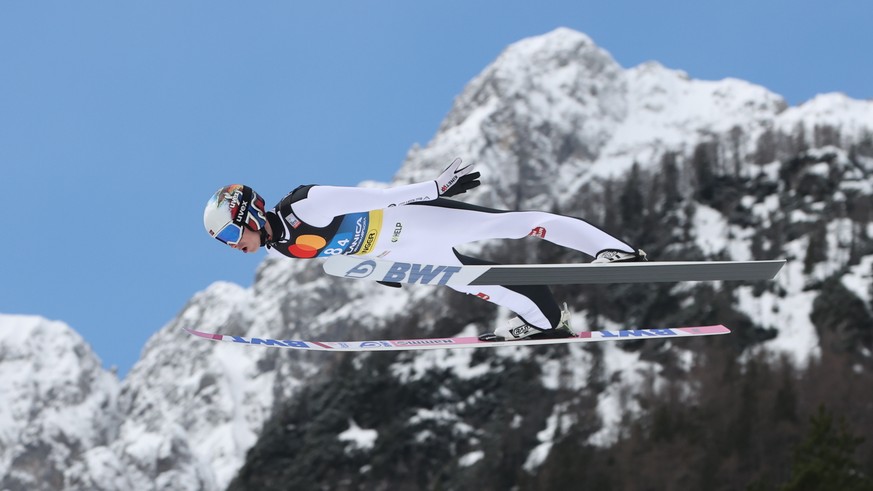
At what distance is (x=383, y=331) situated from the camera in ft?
349

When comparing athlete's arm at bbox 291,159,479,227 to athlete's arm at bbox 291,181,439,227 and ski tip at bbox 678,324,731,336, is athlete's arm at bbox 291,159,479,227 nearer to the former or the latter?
athlete's arm at bbox 291,181,439,227

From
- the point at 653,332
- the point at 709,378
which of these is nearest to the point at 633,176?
the point at 709,378

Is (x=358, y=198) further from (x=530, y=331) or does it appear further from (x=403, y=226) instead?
(x=530, y=331)

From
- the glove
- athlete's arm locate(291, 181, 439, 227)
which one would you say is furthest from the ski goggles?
the glove

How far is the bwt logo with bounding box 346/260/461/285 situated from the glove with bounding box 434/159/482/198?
0.59m

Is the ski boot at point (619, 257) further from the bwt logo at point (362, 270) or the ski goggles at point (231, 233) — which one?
the ski goggles at point (231, 233)

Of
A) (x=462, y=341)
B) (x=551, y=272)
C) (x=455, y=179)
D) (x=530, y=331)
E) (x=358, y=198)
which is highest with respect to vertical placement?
(x=455, y=179)

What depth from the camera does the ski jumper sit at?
804 centimetres

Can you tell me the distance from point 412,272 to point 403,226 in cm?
39

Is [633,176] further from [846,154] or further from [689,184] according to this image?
[846,154]

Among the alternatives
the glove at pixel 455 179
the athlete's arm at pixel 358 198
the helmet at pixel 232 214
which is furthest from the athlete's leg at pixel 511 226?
the helmet at pixel 232 214

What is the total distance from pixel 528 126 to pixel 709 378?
130290mm

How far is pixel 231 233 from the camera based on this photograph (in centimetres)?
812

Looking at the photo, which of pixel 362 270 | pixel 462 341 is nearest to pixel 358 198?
pixel 362 270
